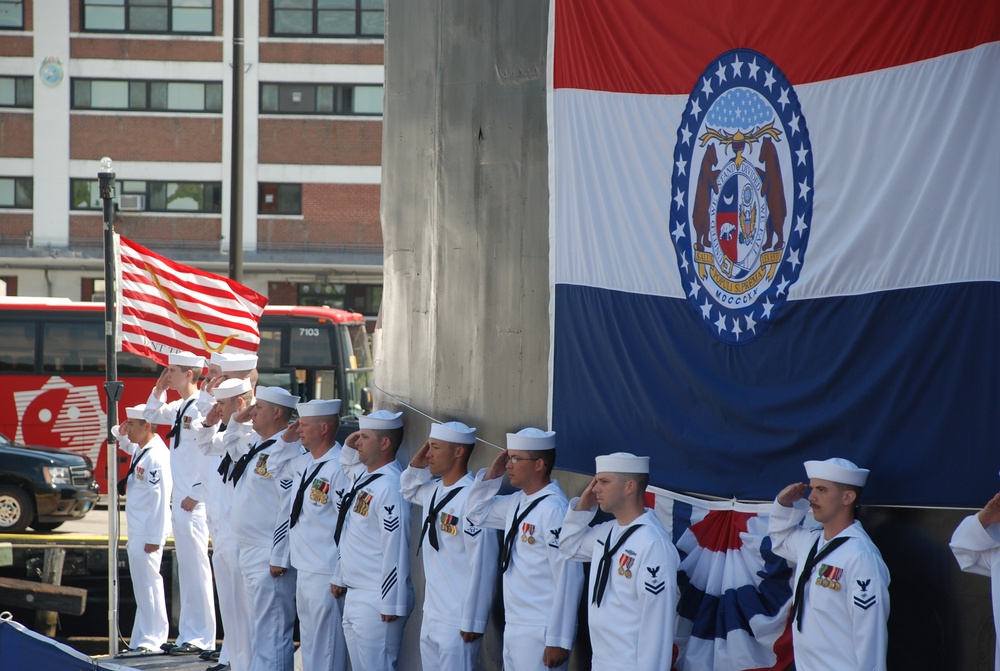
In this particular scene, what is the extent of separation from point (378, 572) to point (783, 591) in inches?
117

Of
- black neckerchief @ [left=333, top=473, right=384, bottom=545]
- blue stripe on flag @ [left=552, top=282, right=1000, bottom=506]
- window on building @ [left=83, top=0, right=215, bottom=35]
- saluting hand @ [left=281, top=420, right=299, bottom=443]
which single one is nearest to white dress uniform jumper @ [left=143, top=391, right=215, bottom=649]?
saluting hand @ [left=281, top=420, right=299, bottom=443]

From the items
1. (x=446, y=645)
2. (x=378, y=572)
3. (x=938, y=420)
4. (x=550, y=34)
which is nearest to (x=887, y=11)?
(x=938, y=420)

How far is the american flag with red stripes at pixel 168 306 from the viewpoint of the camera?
11117 millimetres

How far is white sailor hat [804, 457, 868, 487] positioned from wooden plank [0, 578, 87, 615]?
31.5 feet

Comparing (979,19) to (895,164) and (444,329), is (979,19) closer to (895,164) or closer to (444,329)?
(895,164)

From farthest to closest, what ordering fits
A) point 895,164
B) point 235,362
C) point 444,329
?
point 235,362
point 444,329
point 895,164

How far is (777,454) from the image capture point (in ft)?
15.9

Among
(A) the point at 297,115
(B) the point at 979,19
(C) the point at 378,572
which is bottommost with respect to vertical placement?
(C) the point at 378,572

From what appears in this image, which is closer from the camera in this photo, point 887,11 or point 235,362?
point 887,11

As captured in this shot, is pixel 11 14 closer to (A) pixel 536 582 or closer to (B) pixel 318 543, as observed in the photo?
(B) pixel 318 543

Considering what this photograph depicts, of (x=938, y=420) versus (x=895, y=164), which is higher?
(x=895, y=164)

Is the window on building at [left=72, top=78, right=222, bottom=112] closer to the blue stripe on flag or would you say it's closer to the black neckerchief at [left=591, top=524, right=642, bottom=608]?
the blue stripe on flag

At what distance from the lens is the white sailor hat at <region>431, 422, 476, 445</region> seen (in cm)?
662

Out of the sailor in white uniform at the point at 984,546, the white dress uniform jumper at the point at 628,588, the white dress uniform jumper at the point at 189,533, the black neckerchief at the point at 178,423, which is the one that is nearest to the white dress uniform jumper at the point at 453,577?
the white dress uniform jumper at the point at 628,588
